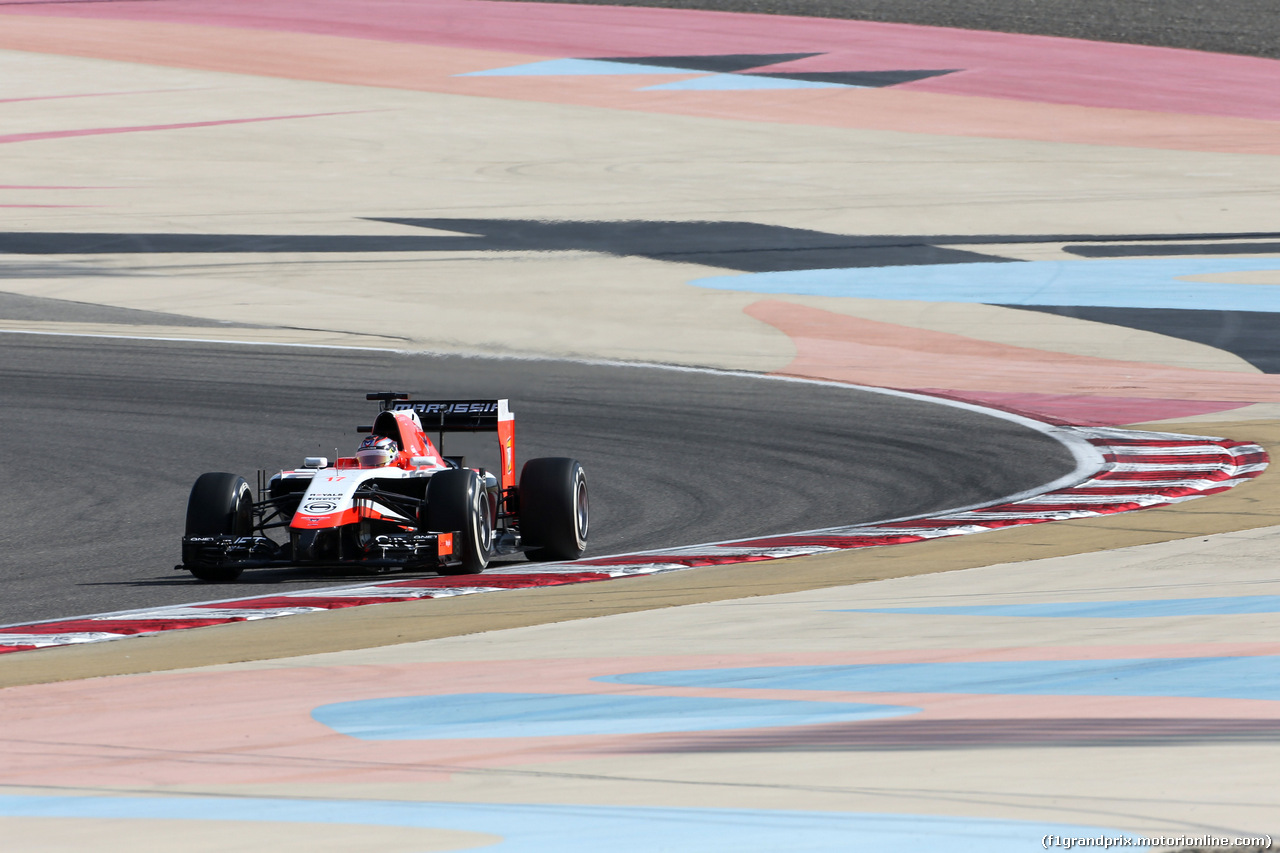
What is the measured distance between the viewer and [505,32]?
40.7 metres

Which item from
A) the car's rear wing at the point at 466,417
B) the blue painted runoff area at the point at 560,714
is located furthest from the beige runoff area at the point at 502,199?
the blue painted runoff area at the point at 560,714

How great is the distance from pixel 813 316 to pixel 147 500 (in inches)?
438

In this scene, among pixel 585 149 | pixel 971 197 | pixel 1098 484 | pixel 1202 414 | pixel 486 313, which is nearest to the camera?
pixel 1098 484

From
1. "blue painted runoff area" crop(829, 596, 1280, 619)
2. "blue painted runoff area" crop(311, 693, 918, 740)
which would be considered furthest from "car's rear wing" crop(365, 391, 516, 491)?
"blue painted runoff area" crop(311, 693, 918, 740)

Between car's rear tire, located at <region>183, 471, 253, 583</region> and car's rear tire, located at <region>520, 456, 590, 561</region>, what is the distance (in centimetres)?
164

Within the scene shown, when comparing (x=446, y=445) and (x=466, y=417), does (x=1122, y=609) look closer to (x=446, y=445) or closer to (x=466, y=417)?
(x=466, y=417)

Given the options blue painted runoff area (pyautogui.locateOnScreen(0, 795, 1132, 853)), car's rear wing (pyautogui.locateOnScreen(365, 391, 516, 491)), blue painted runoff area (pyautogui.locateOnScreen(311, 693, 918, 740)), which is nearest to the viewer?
blue painted runoff area (pyautogui.locateOnScreen(0, 795, 1132, 853))

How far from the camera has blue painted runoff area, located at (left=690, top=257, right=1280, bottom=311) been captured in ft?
75.9

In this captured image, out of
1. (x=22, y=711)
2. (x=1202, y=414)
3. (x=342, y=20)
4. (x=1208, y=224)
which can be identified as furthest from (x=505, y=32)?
(x=22, y=711)

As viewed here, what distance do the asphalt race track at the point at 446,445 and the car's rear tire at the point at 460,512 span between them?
682mm

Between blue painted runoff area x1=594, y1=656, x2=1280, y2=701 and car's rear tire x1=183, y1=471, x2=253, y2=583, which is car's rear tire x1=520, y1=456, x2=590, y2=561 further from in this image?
blue painted runoff area x1=594, y1=656, x2=1280, y2=701

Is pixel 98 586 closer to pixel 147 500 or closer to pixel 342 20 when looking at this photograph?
pixel 147 500

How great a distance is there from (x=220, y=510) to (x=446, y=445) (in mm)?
1793

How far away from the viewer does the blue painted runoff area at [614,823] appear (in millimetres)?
4465
